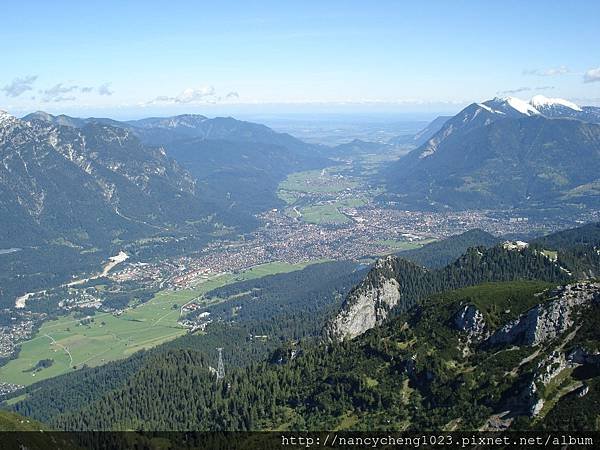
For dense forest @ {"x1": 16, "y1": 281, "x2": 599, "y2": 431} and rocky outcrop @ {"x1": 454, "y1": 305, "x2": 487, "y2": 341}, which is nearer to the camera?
dense forest @ {"x1": 16, "y1": 281, "x2": 599, "y2": 431}

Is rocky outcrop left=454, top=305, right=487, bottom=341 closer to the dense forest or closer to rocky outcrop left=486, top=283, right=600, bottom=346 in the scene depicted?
the dense forest

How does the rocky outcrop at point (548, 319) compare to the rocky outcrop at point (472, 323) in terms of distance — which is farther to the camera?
the rocky outcrop at point (472, 323)

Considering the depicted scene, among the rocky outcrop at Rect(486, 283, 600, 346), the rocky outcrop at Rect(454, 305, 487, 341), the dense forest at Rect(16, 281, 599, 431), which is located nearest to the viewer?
the dense forest at Rect(16, 281, 599, 431)

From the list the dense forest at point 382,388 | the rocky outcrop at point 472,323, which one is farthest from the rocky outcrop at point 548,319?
the rocky outcrop at point 472,323

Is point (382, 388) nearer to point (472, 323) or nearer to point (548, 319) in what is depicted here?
point (472, 323)

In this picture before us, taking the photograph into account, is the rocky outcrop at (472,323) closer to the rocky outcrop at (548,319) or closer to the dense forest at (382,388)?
the dense forest at (382,388)

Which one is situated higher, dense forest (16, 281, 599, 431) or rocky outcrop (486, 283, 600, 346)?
rocky outcrop (486, 283, 600, 346)

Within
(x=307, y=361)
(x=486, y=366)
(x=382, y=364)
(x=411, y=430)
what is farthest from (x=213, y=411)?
(x=486, y=366)

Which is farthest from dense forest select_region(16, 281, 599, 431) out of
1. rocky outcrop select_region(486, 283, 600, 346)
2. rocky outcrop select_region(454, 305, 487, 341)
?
rocky outcrop select_region(486, 283, 600, 346)
